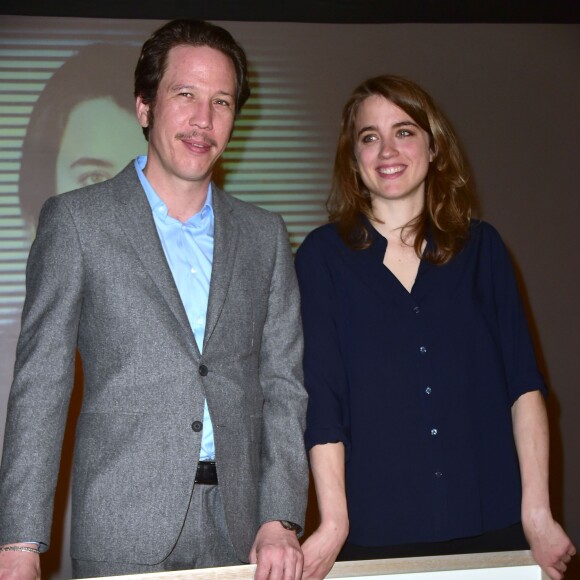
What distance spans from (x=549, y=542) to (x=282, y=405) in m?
0.63

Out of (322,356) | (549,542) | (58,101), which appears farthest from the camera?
(58,101)

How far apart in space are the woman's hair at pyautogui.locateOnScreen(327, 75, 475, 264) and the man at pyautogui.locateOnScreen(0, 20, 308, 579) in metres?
0.40

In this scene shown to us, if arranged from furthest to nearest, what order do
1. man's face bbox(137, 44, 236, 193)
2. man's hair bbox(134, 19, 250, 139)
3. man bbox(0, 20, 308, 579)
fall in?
man's hair bbox(134, 19, 250, 139), man's face bbox(137, 44, 236, 193), man bbox(0, 20, 308, 579)

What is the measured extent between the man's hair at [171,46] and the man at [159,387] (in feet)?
0.43

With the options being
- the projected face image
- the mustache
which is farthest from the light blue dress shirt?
the projected face image

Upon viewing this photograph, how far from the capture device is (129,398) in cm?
178

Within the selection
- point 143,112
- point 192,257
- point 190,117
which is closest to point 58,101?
point 143,112

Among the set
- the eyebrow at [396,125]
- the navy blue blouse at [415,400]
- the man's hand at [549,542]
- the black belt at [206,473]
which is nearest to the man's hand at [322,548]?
the navy blue blouse at [415,400]

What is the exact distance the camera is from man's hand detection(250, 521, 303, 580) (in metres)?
1.69

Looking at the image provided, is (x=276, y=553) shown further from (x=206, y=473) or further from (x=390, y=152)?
(x=390, y=152)

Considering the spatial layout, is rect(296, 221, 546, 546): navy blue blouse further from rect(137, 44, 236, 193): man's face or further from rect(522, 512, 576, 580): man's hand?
rect(137, 44, 236, 193): man's face

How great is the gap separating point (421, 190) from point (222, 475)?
917 mm

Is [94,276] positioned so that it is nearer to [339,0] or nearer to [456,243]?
[456,243]

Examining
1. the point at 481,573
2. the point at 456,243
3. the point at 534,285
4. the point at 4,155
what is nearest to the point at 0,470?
the point at 481,573
